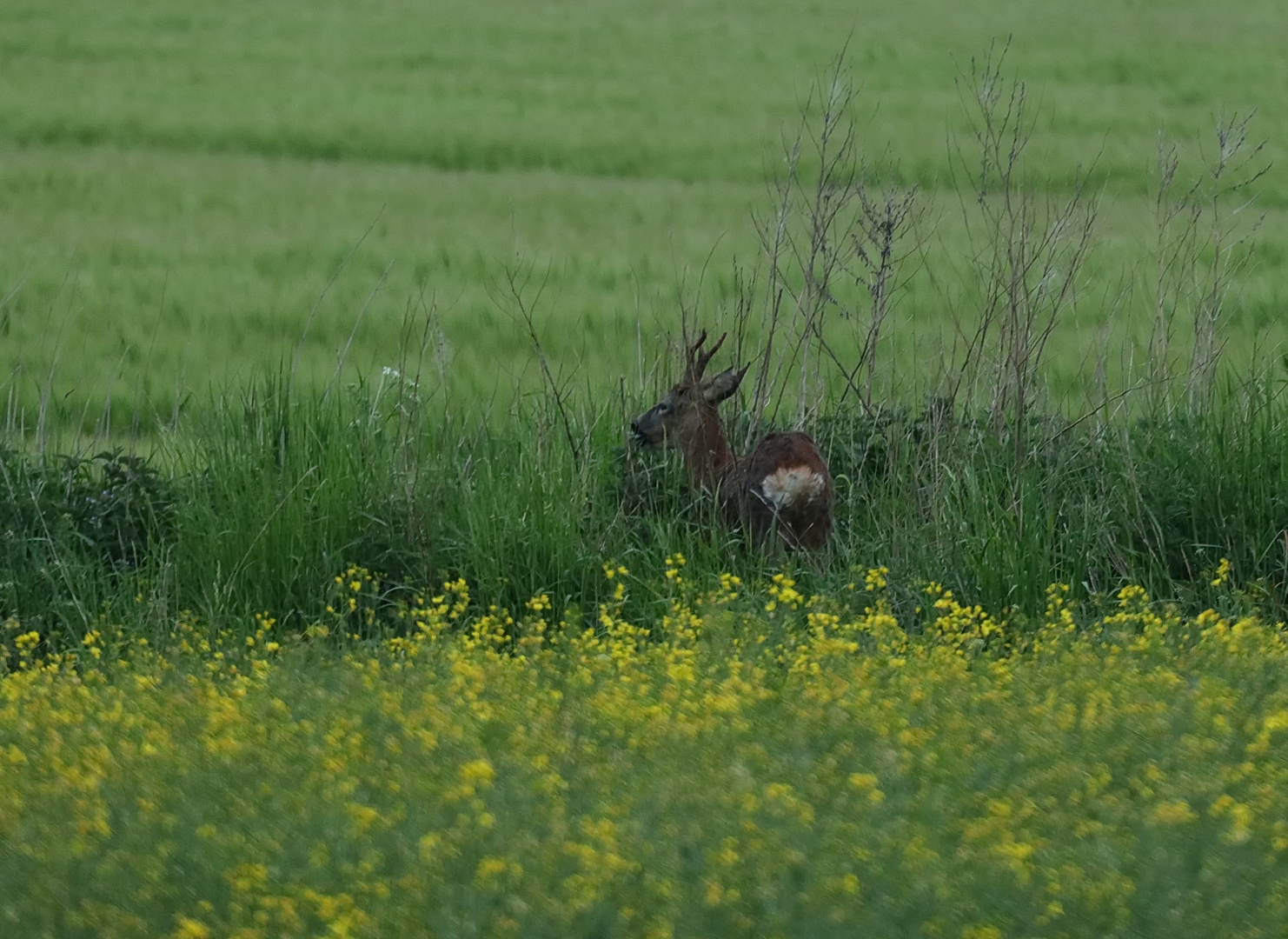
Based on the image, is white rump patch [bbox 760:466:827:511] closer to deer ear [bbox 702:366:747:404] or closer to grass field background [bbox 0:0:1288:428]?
deer ear [bbox 702:366:747:404]

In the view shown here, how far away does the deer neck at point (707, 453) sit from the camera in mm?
6551

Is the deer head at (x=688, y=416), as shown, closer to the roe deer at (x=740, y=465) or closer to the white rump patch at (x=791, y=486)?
the roe deer at (x=740, y=465)

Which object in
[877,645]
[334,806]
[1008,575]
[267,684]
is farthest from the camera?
[1008,575]

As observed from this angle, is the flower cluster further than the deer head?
No

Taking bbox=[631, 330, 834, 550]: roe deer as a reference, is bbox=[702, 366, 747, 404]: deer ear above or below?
above

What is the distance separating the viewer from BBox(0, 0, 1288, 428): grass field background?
988 centimetres

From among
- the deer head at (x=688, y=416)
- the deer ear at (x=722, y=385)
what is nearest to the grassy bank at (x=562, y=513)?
the deer head at (x=688, y=416)

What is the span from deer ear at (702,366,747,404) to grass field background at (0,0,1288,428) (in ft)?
3.06

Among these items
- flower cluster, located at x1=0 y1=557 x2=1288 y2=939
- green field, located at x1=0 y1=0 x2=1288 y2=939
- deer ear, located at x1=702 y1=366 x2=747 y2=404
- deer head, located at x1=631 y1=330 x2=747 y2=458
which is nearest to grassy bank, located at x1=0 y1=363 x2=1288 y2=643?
green field, located at x1=0 y1=0 x2=1288 y2=939

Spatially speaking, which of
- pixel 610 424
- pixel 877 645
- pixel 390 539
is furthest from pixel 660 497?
pixel 877 645

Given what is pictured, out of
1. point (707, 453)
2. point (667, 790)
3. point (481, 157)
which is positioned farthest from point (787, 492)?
point (481, 157)

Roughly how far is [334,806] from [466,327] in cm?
670

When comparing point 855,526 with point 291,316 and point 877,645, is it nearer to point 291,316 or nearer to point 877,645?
point 877,645

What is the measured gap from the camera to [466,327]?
10180 millimetres
